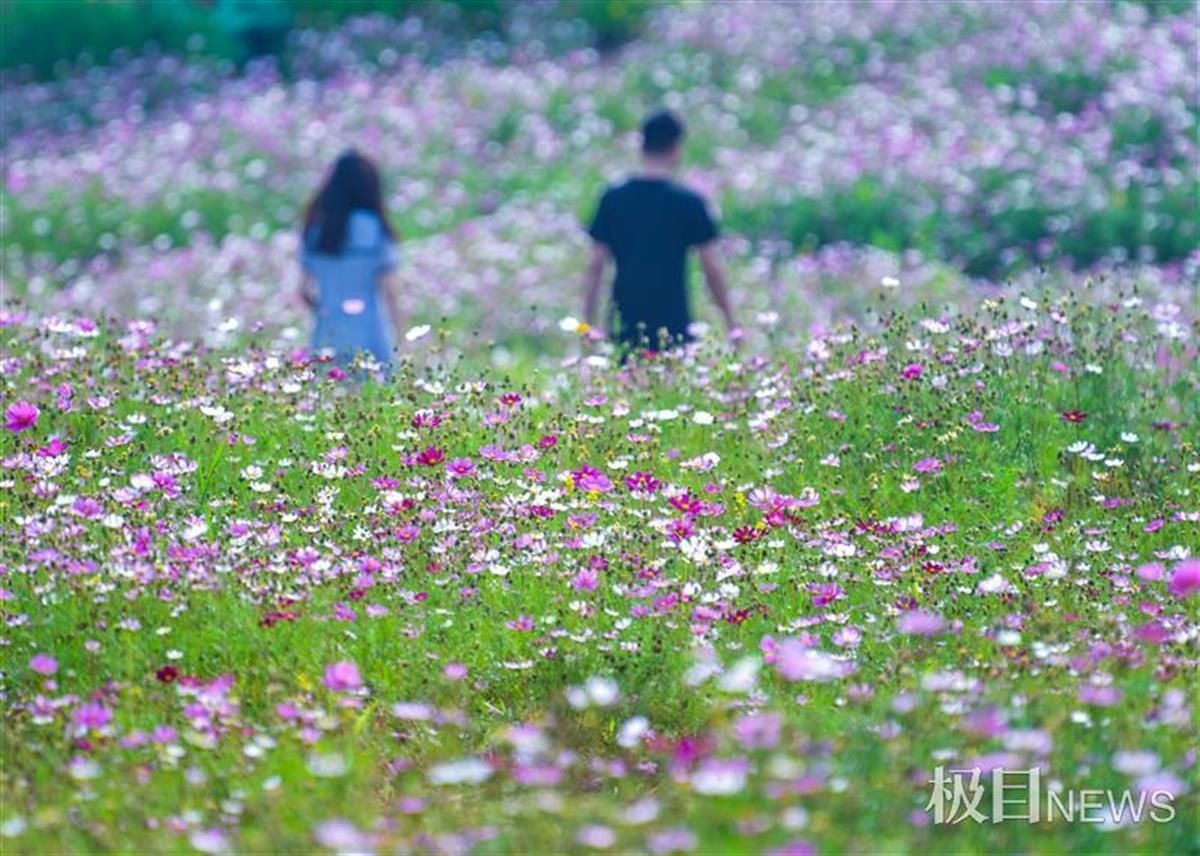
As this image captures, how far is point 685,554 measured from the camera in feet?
19.1

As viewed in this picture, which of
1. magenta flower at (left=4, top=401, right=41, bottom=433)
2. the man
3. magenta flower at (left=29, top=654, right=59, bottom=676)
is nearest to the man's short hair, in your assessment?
the man

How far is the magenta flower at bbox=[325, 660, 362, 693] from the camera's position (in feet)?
15.1

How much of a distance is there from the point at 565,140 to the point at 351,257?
881cm

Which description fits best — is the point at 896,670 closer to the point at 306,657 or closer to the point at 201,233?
the point at 306,657

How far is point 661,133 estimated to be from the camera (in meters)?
9.74

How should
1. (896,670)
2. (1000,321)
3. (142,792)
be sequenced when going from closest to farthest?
(142,792) → (896,670) → (1000,321)

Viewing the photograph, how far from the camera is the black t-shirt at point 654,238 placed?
392 inches

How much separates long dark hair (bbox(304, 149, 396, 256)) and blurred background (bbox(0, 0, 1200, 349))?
640 millimetres

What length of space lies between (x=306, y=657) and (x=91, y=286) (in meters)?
10.1

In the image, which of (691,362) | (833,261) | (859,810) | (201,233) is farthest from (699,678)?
(201,233)

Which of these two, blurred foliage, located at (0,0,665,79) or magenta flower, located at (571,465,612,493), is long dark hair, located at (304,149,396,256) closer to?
magenta flower, located at (571,465,612,493)

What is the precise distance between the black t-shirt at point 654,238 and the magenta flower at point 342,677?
5.10m

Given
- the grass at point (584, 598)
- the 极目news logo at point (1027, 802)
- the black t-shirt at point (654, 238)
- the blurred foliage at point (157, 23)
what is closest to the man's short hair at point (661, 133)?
the black t-shirt at point (654, 238)

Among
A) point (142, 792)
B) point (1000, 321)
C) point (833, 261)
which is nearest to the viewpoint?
point (142, 792)
